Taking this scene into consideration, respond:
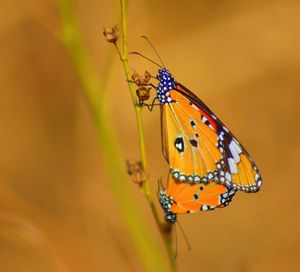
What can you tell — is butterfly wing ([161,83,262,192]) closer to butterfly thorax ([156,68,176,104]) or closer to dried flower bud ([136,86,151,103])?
butterfly thorax ([156,68,176,104])

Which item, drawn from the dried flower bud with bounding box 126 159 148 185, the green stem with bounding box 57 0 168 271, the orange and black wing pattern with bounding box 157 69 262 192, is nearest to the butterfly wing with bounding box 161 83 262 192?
the orange and black wing pattern with bounding box 157 69 262 192

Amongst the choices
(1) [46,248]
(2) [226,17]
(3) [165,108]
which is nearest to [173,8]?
(2) [226,17]

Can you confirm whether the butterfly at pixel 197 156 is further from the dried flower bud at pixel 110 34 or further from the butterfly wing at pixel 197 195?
the dried flower bud at pixel 110 34

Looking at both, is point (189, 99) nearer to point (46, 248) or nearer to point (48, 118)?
point (46, 248)

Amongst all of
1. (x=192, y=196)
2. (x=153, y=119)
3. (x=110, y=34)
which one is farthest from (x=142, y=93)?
(x=153, y=119)

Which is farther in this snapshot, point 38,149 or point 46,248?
point 38,149
